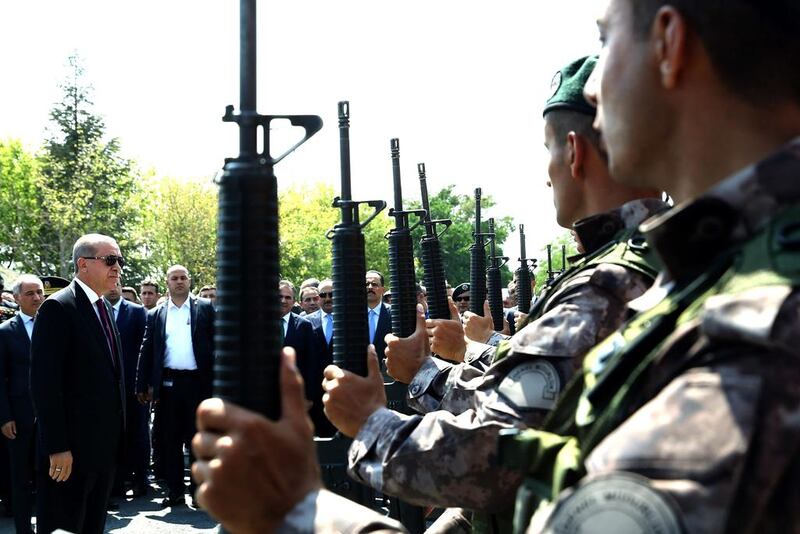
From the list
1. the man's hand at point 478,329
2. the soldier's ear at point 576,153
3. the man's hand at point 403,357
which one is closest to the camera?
the soldier's ear at point 576,153

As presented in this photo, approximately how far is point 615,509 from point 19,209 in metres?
46.8

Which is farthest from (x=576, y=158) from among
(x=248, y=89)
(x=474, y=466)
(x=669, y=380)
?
(x=669, y=380)

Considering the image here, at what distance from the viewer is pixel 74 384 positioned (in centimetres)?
532

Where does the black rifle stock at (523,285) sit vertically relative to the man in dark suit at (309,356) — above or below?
above

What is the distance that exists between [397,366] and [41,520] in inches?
122

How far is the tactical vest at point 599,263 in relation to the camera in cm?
222

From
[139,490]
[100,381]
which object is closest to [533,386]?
[100,381]

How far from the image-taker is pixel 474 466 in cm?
209

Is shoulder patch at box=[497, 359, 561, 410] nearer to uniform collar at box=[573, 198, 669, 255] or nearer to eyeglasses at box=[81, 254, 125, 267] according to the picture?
uniform collar at box=[573, 198, 669, 255]

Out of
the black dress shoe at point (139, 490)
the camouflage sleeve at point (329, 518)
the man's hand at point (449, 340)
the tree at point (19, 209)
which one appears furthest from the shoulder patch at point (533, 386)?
the tree at point (19, 209)

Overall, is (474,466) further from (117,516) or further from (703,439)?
(117,516)

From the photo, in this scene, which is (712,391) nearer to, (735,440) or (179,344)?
Result: (735,440)

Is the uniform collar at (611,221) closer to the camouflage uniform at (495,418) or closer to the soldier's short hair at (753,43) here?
the camouflage uniform at (495,418)

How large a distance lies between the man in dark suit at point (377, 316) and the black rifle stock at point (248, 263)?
7767 millimetres
